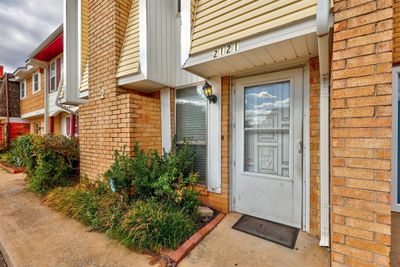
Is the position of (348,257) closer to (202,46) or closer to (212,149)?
(212,149)

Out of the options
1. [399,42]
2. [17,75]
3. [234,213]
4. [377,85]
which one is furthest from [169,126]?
[17,75]

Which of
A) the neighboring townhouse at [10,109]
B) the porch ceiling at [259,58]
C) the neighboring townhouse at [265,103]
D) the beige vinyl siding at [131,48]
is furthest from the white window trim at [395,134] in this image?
the neighboring townhouse at [10,109]

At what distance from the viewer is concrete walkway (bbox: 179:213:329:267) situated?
2.11m

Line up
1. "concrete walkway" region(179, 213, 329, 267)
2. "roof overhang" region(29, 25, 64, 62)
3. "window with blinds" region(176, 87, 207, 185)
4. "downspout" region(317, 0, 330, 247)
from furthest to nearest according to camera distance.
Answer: "roof overhang" region(29, 25, 64, 62), "window with blinds" region(176, 87, 207, 185), "downspout" region(317, 0, 330, 247), "concrete walkway" region(179, 213, 329, 267)

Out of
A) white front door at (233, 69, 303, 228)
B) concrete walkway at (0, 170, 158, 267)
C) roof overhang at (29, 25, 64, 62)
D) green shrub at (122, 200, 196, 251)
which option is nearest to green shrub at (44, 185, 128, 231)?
concrete walkway at (0, 170, 158, 267)

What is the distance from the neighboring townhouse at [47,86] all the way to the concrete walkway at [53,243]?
17.4 feet

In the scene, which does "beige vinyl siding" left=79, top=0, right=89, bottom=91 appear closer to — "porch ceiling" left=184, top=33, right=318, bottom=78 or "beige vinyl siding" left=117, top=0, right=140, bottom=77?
"beige vinyl siding" left=117, top=0, right=140, bottom=77

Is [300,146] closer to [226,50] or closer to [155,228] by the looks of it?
[226,50]

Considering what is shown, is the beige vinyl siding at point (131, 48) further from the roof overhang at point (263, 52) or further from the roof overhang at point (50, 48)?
the roof overhang at point (50, 48)

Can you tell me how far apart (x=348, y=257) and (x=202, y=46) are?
8.96ft

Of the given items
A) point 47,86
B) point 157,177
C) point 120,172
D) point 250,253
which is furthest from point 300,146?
point 47,86

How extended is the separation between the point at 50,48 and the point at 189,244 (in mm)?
9684

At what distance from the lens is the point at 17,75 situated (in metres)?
10.9

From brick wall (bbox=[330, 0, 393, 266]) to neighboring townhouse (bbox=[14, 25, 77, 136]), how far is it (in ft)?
28.6
